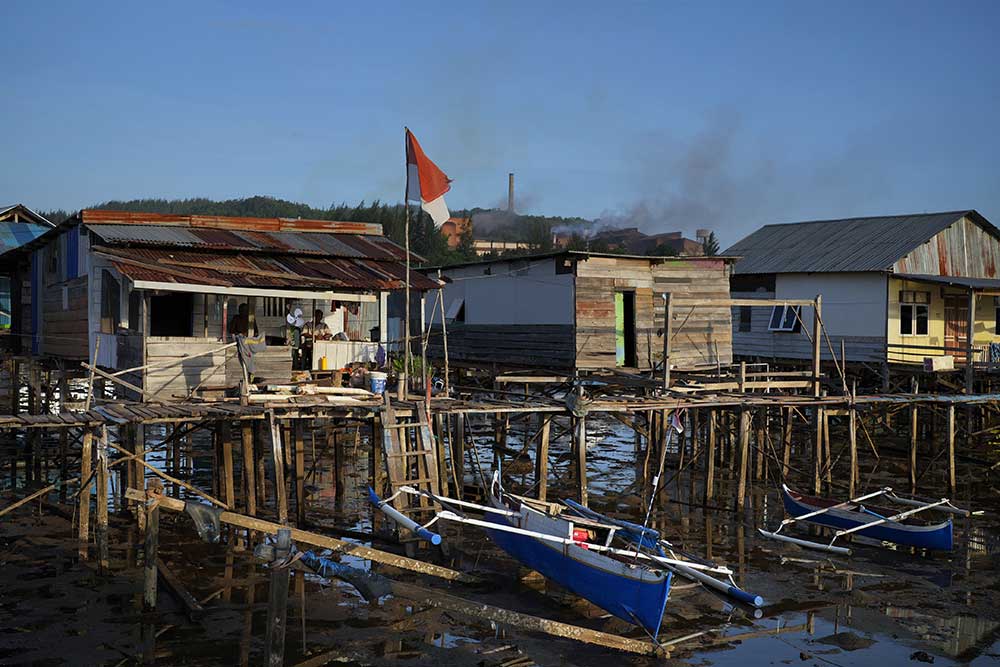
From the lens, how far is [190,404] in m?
17.1

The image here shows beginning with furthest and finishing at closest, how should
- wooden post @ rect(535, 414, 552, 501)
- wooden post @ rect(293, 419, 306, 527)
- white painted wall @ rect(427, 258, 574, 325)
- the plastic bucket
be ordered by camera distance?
white painted wall @ rect(427, 258, 574, 325), the plastic bucket, wooden post @ rect(535, 414, 552, 501), wooden post @ rect(293, 419, 306, 527)

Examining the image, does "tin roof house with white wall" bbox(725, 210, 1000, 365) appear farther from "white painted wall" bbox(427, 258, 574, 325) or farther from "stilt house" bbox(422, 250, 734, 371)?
"white painted wall" bbox(427, 258, 574, 325)

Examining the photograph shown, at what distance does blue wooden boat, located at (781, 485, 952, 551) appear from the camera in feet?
57.2

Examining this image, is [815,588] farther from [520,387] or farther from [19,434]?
[19,434]

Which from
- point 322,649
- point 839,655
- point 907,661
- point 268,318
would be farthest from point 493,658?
point 268,318

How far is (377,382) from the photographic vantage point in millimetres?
18438

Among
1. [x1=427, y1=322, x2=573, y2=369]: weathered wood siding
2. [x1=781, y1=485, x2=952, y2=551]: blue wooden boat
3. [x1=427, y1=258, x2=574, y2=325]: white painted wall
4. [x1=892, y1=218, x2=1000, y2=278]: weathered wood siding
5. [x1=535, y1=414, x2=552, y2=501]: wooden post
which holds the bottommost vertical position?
[x1=781, y1=485, x2=952, y2=551]: blue wooden boat

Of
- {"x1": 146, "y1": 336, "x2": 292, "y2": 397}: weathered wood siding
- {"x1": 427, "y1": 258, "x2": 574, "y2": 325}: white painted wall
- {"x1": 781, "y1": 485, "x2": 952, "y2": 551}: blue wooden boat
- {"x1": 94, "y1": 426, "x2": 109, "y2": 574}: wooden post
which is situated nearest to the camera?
{"x1": 94, "y1": 426, "x2": 109, "y2": 574}: wooden post

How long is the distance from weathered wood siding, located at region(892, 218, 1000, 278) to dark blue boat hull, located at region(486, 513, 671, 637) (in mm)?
20949

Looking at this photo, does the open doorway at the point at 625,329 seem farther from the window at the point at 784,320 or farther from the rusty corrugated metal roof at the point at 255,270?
the window at the point at 784,320

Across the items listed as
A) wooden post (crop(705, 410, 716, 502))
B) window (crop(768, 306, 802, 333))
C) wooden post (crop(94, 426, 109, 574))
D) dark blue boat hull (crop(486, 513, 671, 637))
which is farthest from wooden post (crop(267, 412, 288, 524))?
window (crop(768, 306, 802, 333))

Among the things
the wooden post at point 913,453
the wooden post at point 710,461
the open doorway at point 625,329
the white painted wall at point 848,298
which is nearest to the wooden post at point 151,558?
the wooden post at point 710,461

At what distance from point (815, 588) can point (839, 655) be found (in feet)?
9.73

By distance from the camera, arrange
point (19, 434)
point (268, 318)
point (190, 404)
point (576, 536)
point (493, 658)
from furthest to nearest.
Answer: point (19, 434) → point (268, 318) → point (190, 404) → point (576, 536) → point (493, 658)
